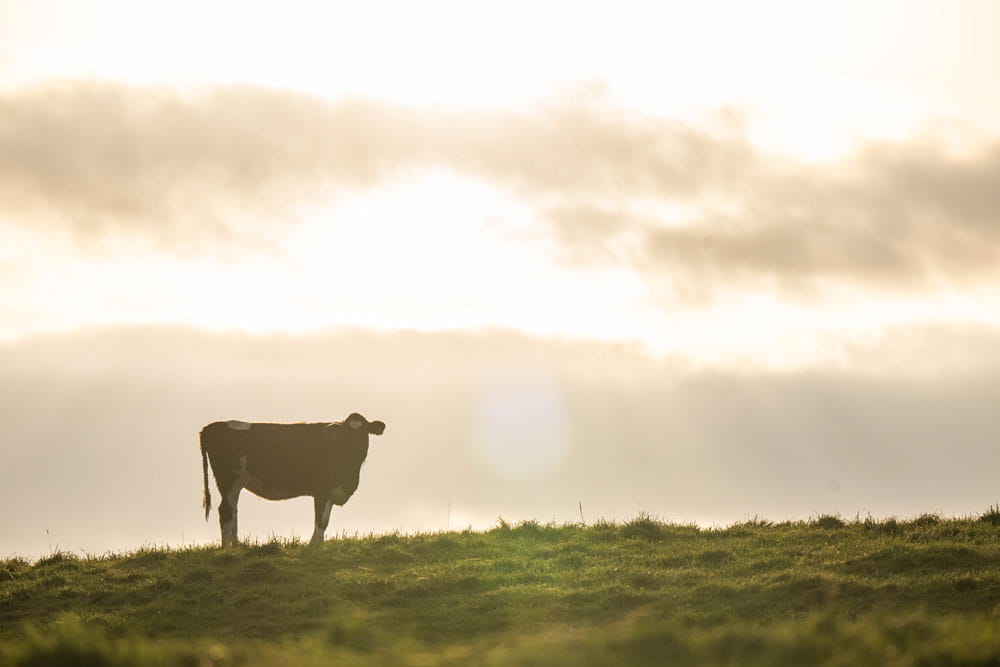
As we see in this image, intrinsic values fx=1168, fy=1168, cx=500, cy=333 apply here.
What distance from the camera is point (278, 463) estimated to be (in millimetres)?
28062

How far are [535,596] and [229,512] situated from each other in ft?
33.6

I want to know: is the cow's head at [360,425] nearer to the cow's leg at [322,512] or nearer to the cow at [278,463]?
the cow at [278,463]

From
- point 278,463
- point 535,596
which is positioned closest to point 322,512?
point 278,463

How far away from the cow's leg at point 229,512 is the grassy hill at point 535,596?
7.97 feet

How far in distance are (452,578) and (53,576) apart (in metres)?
8.30

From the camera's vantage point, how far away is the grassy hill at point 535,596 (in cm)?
1133

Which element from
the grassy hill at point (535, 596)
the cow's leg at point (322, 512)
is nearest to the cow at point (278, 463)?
the cow's leg at point (322, 512)

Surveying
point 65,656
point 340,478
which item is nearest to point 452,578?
point 340,478

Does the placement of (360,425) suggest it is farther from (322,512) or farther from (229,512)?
(229,512)

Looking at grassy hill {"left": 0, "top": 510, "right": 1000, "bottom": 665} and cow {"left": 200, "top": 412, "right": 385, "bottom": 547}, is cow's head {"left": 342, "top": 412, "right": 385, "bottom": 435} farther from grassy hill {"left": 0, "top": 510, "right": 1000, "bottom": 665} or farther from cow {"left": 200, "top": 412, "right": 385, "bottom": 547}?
grassy hill {"left": 0, "top": 510, "right": 1000, "bottom": 665}

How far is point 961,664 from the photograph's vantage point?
10531 millimetres

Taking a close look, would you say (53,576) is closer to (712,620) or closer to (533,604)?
(533,604)

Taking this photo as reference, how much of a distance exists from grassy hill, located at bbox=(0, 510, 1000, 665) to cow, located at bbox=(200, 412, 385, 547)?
280 cm

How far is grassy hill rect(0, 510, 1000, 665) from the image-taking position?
11328mm
